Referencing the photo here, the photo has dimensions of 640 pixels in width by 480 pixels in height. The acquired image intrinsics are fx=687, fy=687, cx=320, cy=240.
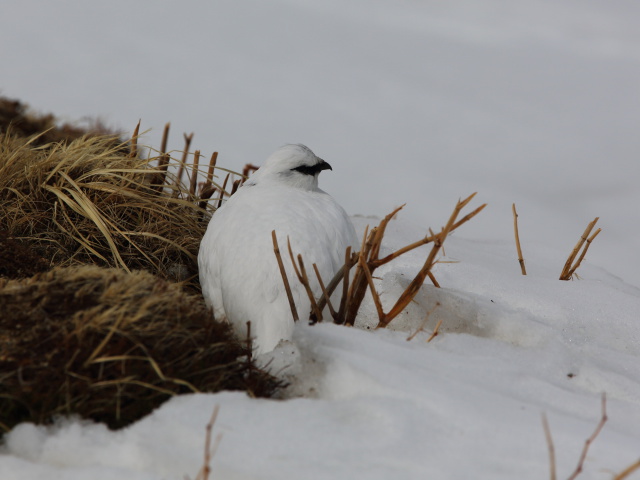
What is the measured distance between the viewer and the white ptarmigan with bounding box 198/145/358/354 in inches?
89.8

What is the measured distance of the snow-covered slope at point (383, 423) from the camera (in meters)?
1.50

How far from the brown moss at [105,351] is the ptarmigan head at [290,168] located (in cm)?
93

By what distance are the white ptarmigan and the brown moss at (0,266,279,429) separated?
13.0 inches

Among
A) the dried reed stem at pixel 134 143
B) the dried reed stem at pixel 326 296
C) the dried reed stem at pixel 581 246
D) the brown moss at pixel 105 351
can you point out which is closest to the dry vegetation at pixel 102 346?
the brown moss at pixel 105 351

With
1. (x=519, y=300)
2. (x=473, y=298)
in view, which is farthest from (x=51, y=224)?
(x=519, y=300)

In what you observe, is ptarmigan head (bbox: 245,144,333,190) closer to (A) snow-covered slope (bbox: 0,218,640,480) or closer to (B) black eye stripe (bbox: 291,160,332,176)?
(B) black eye stripe (bbox: 291,160,332,176)

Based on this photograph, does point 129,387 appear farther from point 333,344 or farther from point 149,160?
point 149,160

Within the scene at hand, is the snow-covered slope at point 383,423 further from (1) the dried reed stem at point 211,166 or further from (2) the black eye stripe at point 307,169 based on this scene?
(1) the dried reed stem at point 211,166

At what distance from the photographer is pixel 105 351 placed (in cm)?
167

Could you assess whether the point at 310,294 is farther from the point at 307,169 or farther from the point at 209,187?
the point at 209,187

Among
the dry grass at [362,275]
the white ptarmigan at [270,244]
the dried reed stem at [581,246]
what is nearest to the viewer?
the dry grass at [362,275]

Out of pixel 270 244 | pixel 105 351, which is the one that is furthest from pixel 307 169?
pixel 105 351

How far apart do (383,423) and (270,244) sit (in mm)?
917

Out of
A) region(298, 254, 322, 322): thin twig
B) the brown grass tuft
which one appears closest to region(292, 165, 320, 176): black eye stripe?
the brown grass tuft
